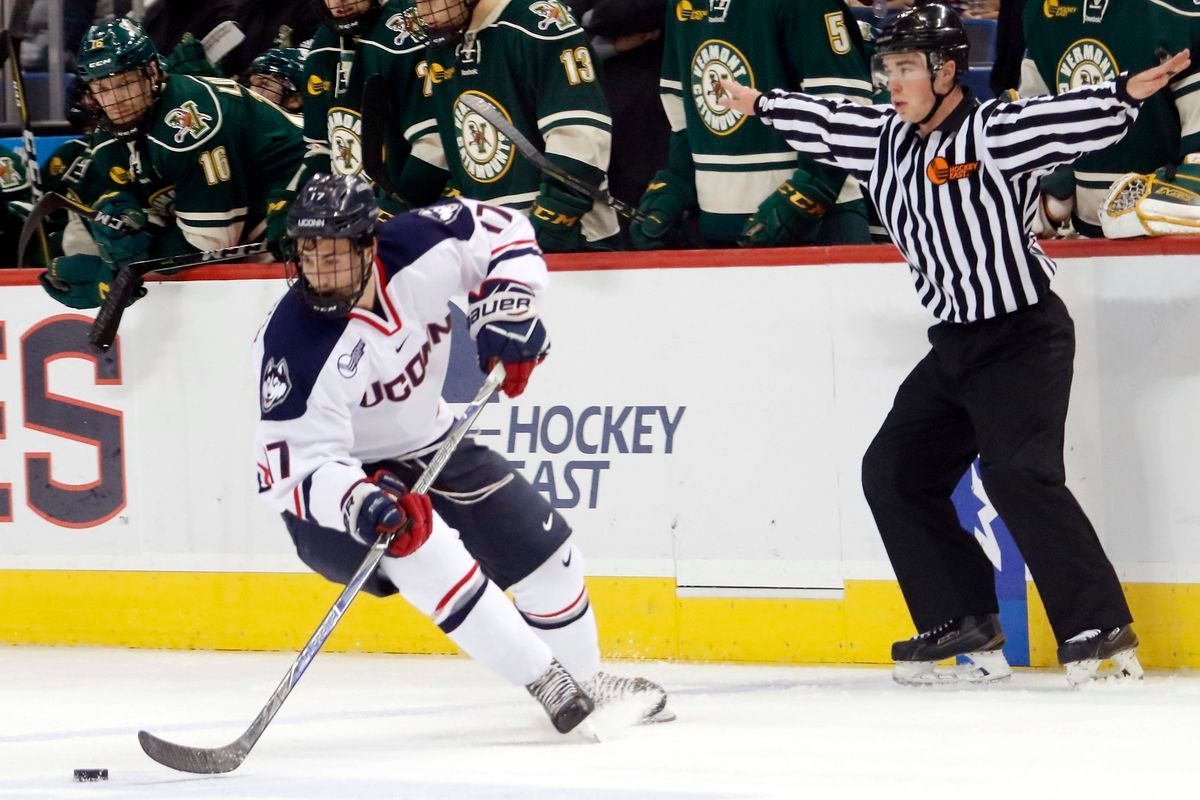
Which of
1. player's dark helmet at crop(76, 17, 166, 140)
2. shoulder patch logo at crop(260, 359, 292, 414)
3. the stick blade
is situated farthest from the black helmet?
player's dark helmet at crop(76, 17, 166, 140)

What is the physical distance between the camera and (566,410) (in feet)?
16.2

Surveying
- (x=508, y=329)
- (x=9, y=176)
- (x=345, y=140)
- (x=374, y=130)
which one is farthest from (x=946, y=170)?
(x=9, y=176)

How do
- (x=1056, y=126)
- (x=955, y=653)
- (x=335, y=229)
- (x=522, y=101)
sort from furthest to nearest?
(x=522, y=101)
(x=955, y=653)
(x=1056, y=126)
(x=335, y=229)

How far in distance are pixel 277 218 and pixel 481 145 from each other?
1.90 feet

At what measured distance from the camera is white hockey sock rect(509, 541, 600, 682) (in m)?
4.02

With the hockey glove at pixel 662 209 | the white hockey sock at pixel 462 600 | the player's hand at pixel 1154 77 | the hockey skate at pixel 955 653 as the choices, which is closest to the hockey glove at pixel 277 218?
the hockey glove at pixel 662 209

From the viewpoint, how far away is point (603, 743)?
3871mm

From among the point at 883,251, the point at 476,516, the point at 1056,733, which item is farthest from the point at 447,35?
the point at 1056,733

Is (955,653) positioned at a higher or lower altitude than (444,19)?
lower

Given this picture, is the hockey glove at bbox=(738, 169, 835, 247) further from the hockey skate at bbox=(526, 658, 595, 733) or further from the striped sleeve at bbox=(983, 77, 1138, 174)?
the hockey skate at bbox=(526, 658, 595, 733)

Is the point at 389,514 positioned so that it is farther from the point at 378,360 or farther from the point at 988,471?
the point at 988,471

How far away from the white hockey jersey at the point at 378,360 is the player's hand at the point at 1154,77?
1.18 m

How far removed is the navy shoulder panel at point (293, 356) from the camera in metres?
3.68

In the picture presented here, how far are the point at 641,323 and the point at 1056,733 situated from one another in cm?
155
